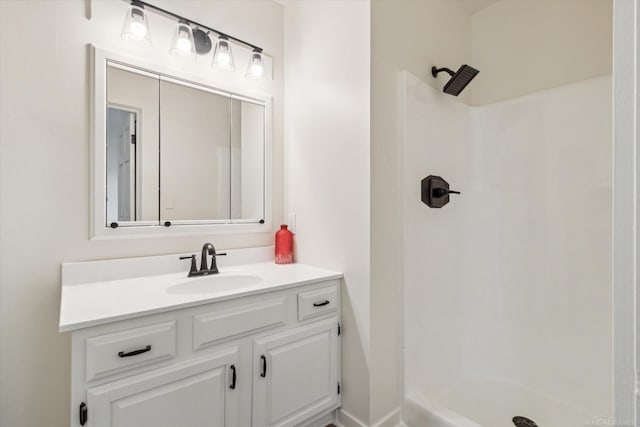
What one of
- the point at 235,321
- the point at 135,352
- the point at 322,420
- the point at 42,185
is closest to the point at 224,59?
the point at 42,185

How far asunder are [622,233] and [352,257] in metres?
1.16

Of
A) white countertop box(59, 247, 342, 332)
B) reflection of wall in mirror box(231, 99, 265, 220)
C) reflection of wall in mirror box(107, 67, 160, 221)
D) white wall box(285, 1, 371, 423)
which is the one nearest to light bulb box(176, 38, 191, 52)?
reflection of wall in mirror box(107, 67, 160, 221)

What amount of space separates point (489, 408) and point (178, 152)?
221 centimetres

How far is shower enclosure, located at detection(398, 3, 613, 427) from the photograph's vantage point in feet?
5.23

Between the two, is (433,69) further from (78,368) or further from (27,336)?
(27,336)

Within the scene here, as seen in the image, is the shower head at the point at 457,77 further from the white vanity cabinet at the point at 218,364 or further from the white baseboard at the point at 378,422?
the white baseboard at the point at 378,422

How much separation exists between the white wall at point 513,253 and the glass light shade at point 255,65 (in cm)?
86

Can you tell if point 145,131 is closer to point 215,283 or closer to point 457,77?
point 215,283

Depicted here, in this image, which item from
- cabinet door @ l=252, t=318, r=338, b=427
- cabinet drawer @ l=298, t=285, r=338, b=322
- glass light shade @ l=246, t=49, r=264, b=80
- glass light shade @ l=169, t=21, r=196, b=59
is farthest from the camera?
glass light shade @ l=246, t=49, r=264, b=80

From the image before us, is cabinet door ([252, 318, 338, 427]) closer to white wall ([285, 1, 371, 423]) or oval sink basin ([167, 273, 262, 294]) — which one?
white wall ([285, 1, 371, 423])

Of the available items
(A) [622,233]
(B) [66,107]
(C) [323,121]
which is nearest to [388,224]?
(C) [323,121]

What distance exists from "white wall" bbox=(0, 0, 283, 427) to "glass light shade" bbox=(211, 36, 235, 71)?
435 millimetres

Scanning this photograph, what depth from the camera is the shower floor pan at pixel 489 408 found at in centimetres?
147

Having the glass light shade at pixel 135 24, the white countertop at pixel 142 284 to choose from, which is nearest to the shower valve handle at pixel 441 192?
the white countertop at pixel 142 284
